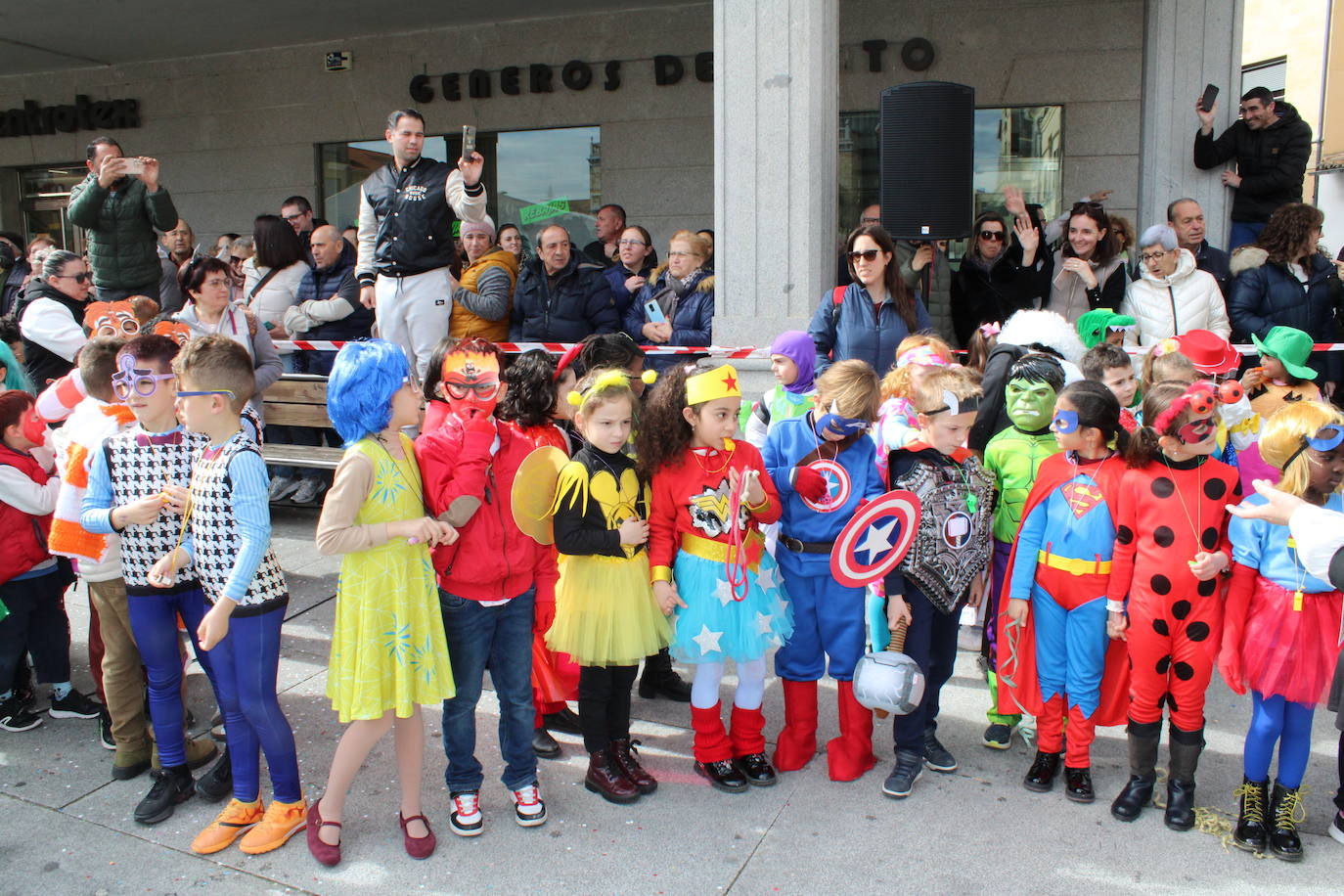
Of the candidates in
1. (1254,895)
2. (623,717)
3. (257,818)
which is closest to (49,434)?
(257,818)

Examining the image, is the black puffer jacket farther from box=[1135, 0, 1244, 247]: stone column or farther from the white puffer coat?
the white puffer coat

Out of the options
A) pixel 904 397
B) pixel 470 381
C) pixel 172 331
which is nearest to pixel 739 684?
pixel 904 397

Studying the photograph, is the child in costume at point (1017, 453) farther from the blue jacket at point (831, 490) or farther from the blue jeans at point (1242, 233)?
the blue jeans at point (1242, 233)

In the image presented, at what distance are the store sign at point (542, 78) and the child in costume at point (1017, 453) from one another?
724cm

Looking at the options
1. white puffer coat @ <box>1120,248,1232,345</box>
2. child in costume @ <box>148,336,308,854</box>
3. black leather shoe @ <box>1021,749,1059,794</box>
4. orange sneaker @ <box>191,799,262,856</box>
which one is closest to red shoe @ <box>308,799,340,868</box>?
child in costume @ <box>148,336,308,854</box>

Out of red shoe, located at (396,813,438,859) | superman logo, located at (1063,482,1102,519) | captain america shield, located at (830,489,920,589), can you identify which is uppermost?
superman logo, located at (1063,482,1102,519)

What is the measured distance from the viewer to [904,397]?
13.0 ft

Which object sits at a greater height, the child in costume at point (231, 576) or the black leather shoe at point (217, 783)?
the child in costume at point (231, 576)

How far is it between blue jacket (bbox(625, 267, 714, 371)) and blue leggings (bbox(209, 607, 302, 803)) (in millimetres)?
3841

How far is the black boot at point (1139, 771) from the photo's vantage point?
343 centimetres

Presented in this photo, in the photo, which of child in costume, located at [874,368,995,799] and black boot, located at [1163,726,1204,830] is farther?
child in costume, located at [874,368,995,799]

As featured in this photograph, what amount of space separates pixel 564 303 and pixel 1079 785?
431cm

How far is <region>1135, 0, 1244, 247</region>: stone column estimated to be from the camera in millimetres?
7137

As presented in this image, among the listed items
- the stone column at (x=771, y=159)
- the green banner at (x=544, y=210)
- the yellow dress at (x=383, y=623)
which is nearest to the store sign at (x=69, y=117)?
the green banner at (x=544, y=210)
